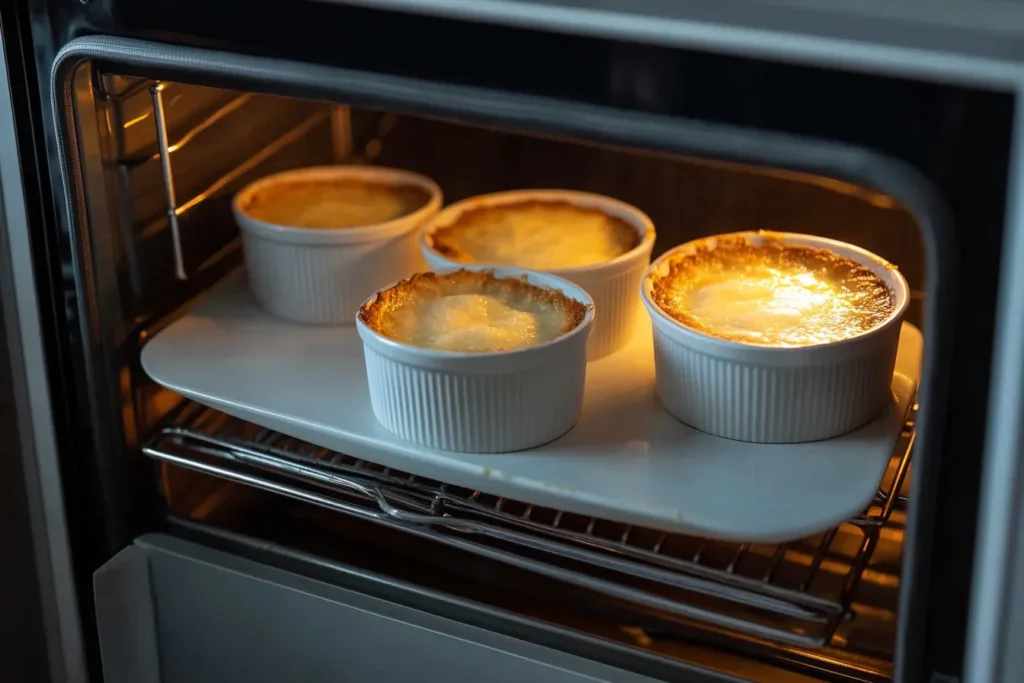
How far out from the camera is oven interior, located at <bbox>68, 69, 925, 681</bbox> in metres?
0.83

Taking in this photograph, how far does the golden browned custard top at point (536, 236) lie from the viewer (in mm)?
959

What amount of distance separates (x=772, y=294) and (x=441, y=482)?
29 centimetres

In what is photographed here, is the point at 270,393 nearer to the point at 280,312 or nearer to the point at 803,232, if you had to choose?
the point at 280,312

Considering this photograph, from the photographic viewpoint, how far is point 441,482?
92 centimetres

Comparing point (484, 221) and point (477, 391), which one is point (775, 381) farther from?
point (484, 221)

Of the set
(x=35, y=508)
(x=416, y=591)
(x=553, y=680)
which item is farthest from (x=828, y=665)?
(x=35, y=508)

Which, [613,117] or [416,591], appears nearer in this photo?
[613,117]

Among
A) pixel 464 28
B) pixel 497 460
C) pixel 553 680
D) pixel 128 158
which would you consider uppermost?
pixel 464 28

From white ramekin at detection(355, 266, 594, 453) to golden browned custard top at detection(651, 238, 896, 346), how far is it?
9cm

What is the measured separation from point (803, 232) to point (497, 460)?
41cm

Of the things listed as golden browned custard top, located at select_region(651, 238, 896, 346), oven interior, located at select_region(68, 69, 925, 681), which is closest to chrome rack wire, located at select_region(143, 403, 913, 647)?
oven interior, located at select_region(68, 69, 925, 681)

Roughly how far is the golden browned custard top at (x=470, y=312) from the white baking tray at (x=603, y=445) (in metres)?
0.07

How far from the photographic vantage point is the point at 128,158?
88 cm

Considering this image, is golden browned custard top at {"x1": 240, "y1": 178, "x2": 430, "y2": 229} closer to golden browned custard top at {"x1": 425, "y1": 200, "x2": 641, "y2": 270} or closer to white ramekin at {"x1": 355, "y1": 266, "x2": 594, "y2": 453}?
golden browned custard top at {"x1": 425, "y1": 200, "x2": 641, "y2": 270}
